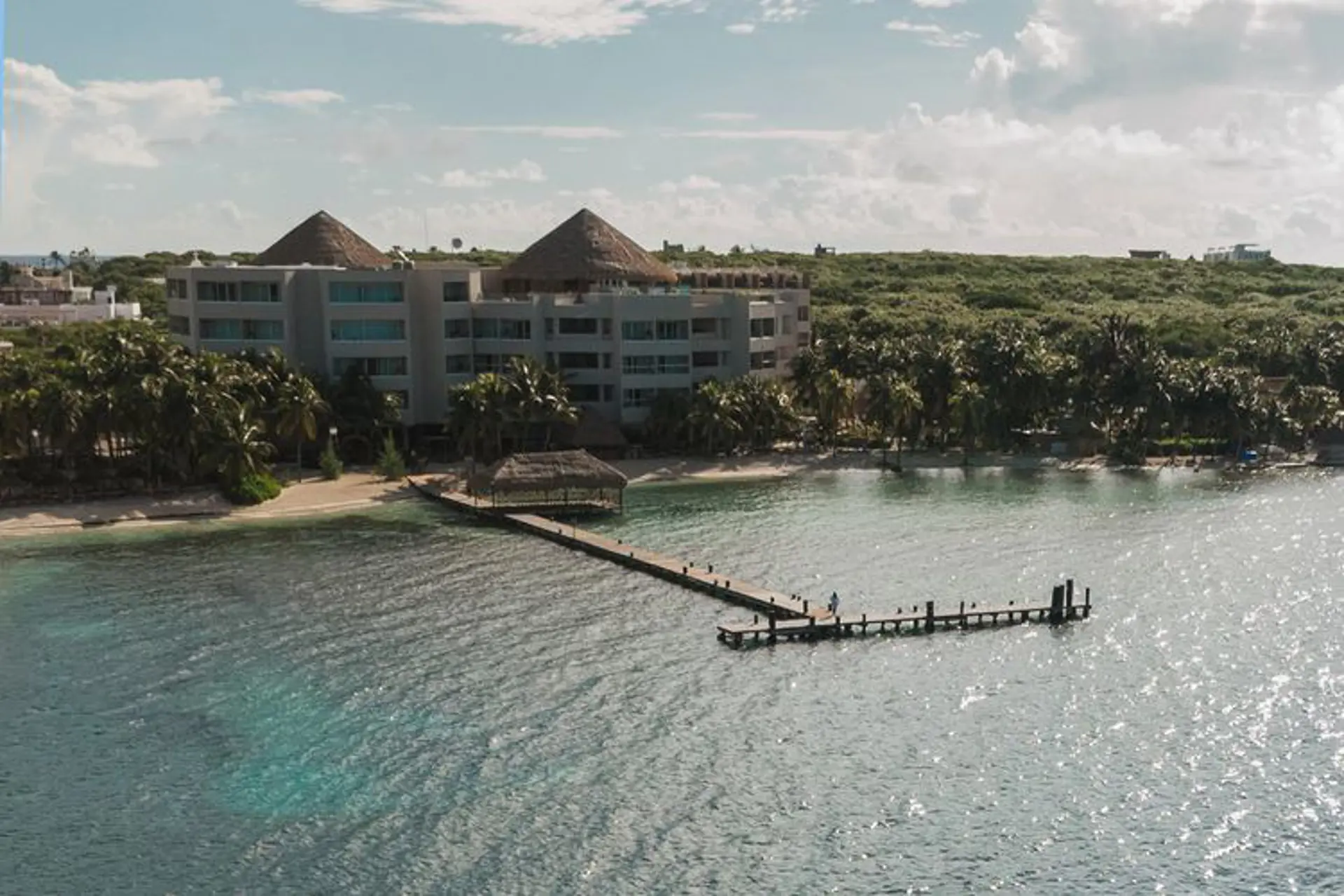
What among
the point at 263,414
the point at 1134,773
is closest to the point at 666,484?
the point at 263,414

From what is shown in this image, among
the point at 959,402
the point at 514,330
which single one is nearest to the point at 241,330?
the point at 514,330

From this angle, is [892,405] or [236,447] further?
[892,405]

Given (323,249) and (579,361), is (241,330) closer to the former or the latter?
(323,249)

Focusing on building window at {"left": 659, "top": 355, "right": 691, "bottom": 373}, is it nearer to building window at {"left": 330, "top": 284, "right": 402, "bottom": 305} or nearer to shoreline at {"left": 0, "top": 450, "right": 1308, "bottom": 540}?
shoreline at {"left": 0, "top": 450, "right": 1308, "bottom": 540}

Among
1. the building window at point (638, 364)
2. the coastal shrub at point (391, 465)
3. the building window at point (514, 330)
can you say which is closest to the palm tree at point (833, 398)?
the building window at point (638, 364)

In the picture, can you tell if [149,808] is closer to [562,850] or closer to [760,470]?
[562,850]

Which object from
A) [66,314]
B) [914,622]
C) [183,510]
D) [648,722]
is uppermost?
[66,314]

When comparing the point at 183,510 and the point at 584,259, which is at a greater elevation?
the point at 584,259
